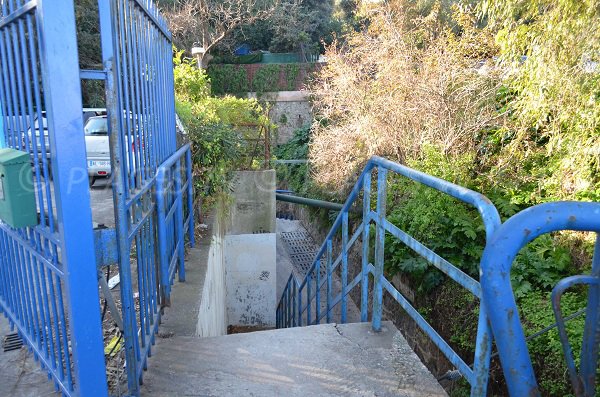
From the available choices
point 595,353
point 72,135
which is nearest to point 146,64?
point 72,135

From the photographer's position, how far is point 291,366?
2564 millimetres

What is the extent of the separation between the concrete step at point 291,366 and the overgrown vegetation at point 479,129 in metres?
1.89

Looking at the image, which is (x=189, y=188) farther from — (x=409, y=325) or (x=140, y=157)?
(x=409, y=325)

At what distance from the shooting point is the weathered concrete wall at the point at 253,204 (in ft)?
23.6

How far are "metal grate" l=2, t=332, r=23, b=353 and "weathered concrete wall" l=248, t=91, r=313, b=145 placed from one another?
17.8 m

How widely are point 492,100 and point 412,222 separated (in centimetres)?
250

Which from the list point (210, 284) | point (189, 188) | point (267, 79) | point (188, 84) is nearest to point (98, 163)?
point (188, 84)

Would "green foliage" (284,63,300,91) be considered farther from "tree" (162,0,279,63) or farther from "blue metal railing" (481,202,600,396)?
"blue metal railing" (481,202,600,396)

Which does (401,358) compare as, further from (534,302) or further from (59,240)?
(534,302)

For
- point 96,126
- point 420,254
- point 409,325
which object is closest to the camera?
point 420,254

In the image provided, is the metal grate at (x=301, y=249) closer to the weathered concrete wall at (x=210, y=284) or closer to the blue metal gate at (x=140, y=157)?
the weathered concrete wall at (x=210, y=284)

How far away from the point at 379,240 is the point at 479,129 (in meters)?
4.69

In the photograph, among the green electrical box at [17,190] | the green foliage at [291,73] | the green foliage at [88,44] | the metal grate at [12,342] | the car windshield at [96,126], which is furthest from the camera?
the green foliage at [291,73]

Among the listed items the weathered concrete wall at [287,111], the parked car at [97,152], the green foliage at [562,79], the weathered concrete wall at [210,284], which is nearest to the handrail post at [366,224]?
the weathered concrete wall at [210,284]
